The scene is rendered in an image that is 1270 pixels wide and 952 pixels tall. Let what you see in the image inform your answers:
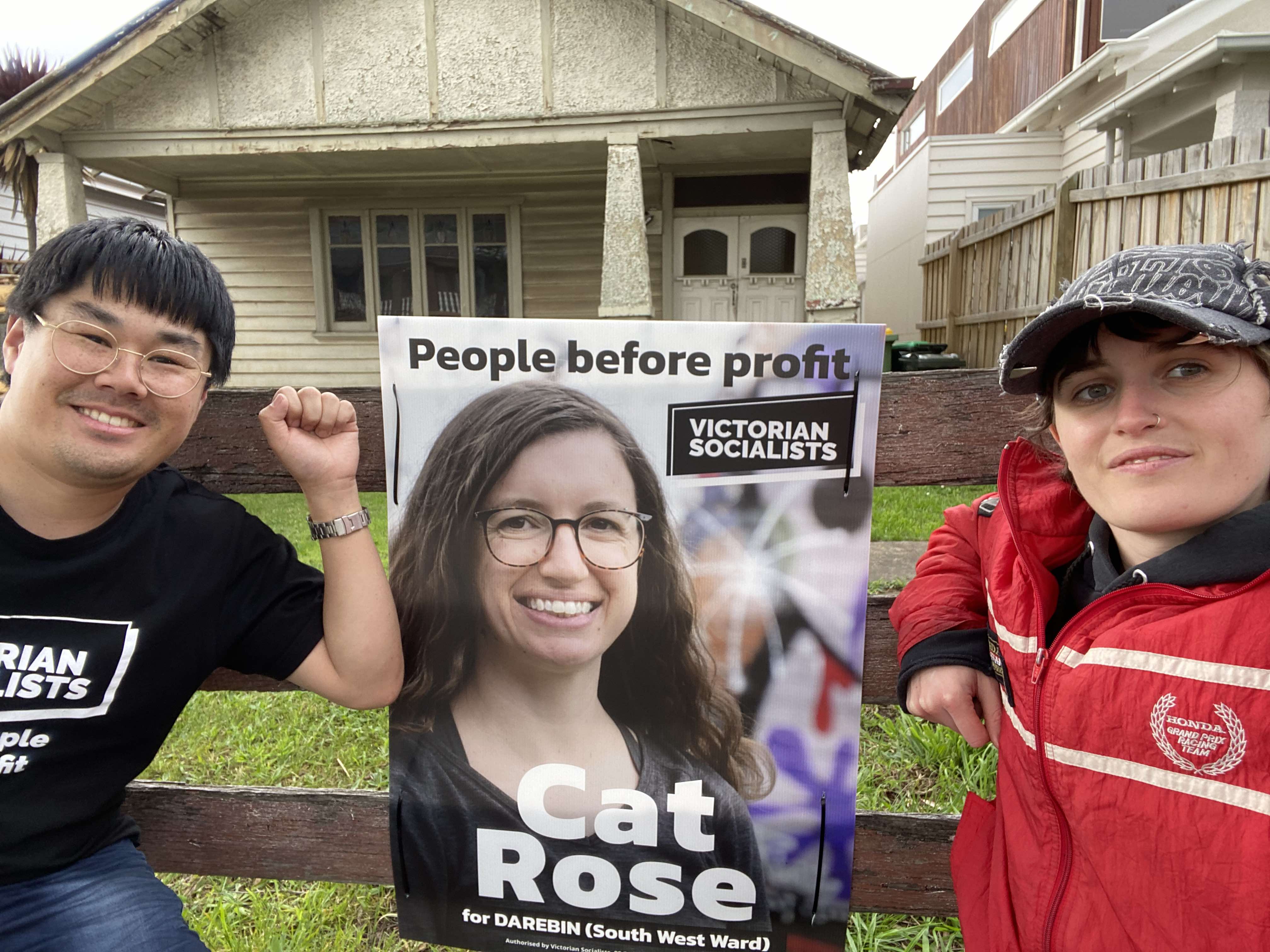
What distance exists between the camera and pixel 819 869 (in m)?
1.46

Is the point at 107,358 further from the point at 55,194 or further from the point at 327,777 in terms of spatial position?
the point at 55,194

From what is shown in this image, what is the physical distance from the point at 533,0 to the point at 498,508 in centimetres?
720

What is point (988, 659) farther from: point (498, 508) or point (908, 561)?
point (908, 561)

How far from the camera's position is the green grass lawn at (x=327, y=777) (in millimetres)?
1912

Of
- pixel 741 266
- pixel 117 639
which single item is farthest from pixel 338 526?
pixel 741 266

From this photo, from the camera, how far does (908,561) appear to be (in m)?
3.66

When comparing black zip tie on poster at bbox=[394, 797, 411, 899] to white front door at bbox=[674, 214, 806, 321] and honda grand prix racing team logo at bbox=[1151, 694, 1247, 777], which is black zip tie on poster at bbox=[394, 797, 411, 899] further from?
white front door at bbox=[674, 214, 806, 321]

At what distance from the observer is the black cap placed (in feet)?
3.20

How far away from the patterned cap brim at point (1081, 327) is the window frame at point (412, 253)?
841 cm

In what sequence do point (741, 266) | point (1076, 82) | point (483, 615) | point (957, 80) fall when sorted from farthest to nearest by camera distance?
point (957, 80) < point (1076, 82) < point (741, 266) < point (483, 615)

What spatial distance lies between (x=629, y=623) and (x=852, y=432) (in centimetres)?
52

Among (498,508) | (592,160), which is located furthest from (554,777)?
(592,160)

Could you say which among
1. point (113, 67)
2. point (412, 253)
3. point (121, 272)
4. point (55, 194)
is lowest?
point (121, 272)

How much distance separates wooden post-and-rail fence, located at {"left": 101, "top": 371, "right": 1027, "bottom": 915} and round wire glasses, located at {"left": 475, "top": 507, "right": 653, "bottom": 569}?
0.26 m
